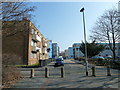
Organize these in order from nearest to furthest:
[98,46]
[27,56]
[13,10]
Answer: [13,10]
[27,56]
[98,46]

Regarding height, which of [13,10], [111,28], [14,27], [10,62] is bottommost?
[10,62]

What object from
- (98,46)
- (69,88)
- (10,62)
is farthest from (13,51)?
(98,46)

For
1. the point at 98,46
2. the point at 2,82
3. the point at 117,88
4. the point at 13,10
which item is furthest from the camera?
the point at 98,46

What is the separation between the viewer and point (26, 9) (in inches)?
339

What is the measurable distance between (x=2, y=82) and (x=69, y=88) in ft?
14.4

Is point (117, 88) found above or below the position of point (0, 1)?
below

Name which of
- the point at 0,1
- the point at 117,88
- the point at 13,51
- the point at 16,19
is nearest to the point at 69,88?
the point at 117,88

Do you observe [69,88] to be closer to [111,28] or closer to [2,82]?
[2,82]

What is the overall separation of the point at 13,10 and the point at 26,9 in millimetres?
932

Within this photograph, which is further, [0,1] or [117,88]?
[0,1]

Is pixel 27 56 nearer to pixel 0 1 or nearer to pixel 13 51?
pixel 13 51

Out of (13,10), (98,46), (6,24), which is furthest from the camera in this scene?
(98,46)

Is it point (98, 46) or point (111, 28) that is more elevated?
point (111, 28)

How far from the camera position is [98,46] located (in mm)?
35438
